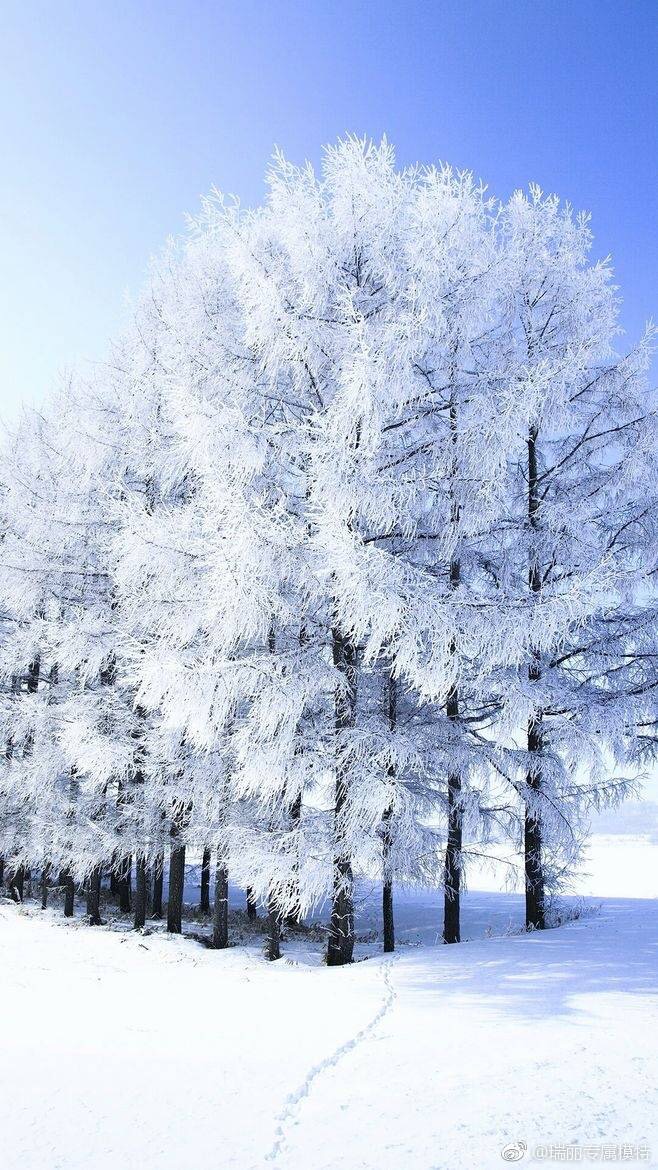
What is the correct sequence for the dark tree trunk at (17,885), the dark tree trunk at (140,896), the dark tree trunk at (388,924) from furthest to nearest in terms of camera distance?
the dark tree trunk at (17,885) < the dark tree trunk at (140,896) < the dark tree trunk at (388,924)

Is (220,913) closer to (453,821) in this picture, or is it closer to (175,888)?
(175,888)

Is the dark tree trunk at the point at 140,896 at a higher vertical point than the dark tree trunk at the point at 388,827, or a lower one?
lower

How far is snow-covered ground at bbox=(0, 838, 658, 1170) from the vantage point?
136 inches

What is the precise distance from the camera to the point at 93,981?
764cm

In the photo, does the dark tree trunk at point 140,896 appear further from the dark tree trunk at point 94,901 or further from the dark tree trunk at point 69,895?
the dark tree trunk at point 69,895

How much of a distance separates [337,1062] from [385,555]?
4502mm

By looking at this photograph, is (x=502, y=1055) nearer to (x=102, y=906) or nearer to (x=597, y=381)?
(x=597, y=381)

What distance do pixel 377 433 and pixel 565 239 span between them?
546cm

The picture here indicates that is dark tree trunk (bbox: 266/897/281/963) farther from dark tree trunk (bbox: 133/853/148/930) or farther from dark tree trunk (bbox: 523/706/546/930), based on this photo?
dark tree trunk (bbox: 523/706/546/930)

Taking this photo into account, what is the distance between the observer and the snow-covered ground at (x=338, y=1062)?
3465mm

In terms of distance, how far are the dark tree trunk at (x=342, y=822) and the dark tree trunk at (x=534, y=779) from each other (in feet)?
8.35

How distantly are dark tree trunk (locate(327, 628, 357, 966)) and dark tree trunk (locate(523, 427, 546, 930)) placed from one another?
2.55 metres

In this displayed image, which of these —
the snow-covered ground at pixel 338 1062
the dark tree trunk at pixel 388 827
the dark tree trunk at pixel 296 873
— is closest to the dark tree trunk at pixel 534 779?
the snow-covered ground at pixel 338 1062

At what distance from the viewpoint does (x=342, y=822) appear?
784 centimetres
